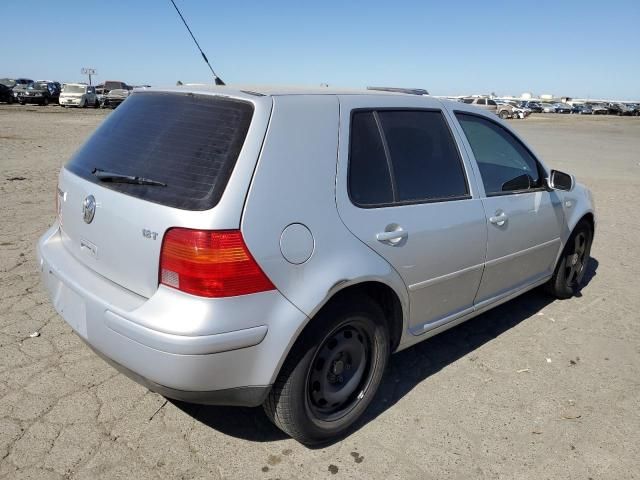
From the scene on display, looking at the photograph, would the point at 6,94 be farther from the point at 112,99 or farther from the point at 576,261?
the point at 576,261

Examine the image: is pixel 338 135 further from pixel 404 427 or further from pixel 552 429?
pixel 552 429

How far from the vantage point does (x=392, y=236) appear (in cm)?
269

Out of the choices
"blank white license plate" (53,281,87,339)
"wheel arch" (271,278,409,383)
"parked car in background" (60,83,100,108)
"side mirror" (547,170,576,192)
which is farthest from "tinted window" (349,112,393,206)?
"parked car in background" (60,83,100,108)

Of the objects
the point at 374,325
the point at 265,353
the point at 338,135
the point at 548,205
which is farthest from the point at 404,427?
the point at 548,205

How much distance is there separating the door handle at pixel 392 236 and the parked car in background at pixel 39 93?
38249mm

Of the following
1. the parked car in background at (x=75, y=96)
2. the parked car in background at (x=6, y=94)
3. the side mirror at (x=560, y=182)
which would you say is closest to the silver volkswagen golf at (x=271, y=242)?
the side mirror at (x=560, y=182)

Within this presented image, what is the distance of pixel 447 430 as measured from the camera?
2900 millimetres

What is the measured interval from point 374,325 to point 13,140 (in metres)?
14.9

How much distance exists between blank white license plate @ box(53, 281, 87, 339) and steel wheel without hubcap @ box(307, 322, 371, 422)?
1074mm

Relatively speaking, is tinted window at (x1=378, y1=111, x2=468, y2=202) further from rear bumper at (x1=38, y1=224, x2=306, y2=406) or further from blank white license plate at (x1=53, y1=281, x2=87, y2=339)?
blank white license plate at (x1=53, y1=281, x2=87, y2=339)

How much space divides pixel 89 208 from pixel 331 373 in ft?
4.71

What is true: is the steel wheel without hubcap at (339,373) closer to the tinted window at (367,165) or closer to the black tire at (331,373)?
the black tire at (331,373)

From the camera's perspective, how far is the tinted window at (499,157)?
3457mm

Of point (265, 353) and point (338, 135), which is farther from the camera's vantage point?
point (338, 135)
